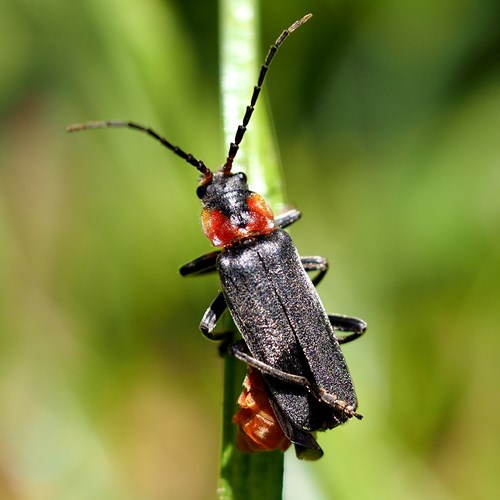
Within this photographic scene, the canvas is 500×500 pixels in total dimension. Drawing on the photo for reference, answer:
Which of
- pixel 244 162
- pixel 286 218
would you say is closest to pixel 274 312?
pixel 286 218

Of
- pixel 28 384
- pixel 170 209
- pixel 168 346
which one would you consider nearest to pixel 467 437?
pixel 168 346

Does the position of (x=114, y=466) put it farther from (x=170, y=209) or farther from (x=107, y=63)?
(x=107, y=63)

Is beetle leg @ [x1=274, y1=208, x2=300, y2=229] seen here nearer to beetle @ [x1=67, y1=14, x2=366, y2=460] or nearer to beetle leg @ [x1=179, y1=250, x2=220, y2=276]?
beetle @ [x1=67, y1=14, x2=366, y2=460]

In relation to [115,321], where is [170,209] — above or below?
above

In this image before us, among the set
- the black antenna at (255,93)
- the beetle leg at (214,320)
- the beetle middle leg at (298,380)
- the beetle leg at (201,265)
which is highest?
the black antenna at (255,93)

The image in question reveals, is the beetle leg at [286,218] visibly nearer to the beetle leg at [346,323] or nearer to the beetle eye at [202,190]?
the beetle eye at [202,190]

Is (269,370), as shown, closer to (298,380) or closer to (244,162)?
(298,380)

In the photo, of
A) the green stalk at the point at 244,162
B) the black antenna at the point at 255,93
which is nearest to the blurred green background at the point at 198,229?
the green stalk at the point at 244,162
